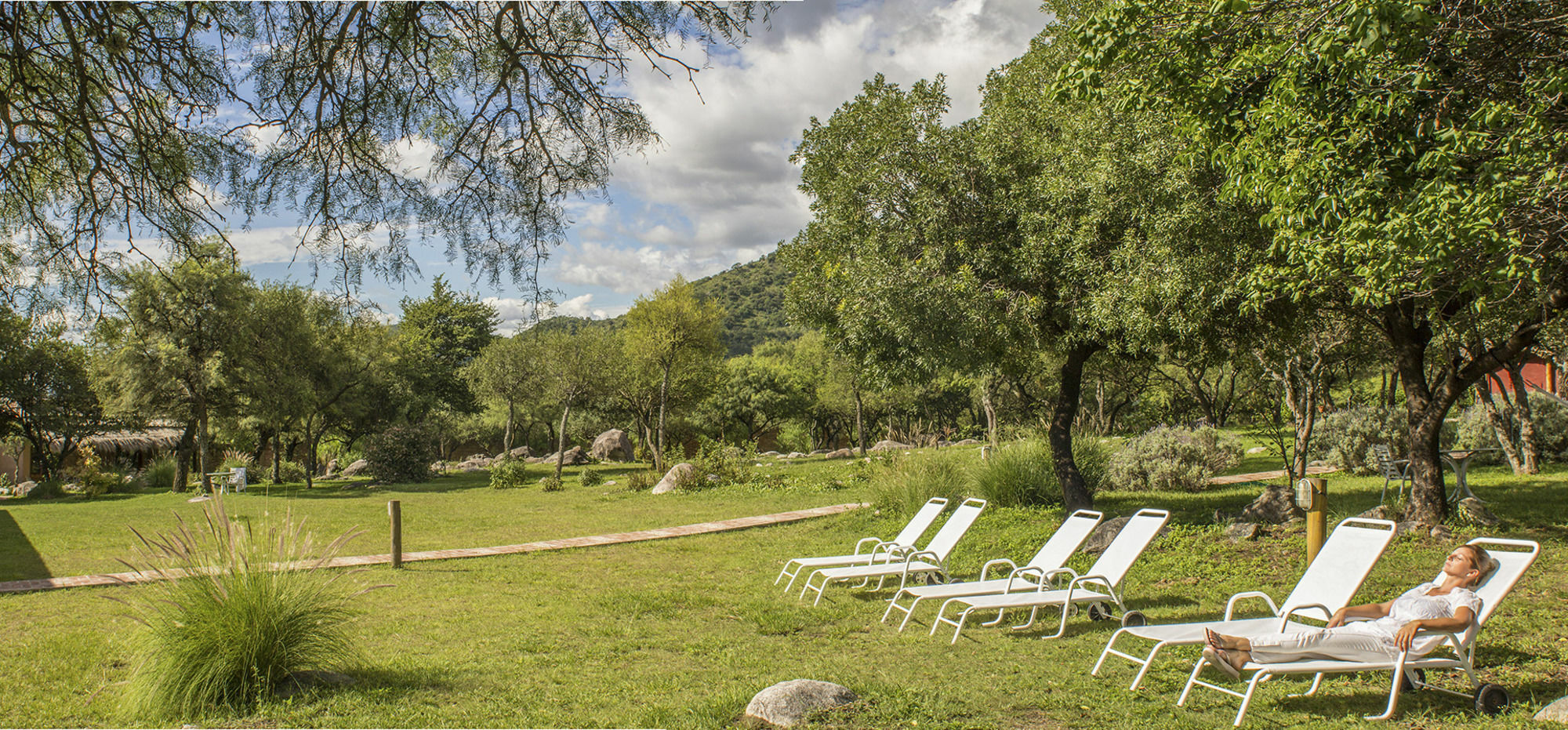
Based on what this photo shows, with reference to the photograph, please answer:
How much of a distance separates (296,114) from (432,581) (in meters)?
5.40

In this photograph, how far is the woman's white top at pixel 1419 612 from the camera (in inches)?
167

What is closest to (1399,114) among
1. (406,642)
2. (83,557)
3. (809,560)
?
(809,560)

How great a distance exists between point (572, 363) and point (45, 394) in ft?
45.1

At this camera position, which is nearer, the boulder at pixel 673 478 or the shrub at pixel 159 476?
the boulder at pixel 673 478

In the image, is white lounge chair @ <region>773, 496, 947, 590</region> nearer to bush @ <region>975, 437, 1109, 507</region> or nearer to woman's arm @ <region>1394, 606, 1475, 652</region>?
bush @ <region>975, 437, 1109, 507</region>

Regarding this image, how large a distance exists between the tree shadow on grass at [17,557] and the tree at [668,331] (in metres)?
14.3

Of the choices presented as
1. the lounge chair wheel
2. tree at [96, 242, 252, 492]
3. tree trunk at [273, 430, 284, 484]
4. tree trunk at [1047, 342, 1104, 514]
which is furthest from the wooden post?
tree trunk at [273, 430, 284, 484]

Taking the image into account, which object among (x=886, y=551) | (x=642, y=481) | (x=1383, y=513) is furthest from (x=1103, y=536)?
(x=642, y=481)

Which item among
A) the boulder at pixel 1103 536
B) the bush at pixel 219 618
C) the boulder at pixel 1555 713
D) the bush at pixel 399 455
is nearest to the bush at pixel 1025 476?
the boulder at pixel 1103 536

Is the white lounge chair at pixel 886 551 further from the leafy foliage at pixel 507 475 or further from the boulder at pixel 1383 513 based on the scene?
the leafy foliage at pixel 507 475

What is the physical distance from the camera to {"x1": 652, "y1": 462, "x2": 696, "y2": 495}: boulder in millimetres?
18798

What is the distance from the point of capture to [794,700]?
426 centimetres

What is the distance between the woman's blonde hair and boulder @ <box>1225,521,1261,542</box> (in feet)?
15.5

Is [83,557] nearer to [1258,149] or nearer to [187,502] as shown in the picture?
[187,502]
